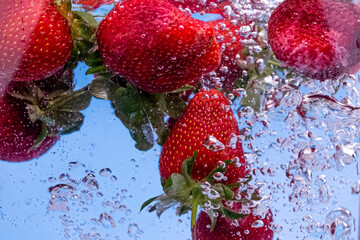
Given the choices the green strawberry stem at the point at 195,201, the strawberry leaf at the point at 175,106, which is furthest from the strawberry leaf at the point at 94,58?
the green strawberry stem at the point at 195,201

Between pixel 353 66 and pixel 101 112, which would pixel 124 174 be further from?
pixel 353 66

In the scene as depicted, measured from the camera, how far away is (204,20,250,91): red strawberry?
776 millimetres

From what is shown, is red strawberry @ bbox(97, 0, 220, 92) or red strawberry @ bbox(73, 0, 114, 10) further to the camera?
red strawberry @ bbox(73, 0, 114, 10)

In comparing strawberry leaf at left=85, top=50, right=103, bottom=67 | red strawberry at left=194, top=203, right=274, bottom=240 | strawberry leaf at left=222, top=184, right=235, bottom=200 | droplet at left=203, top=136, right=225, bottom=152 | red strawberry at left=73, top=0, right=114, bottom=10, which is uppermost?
red strawberry at left=73, top=0, right=114, bottom=10

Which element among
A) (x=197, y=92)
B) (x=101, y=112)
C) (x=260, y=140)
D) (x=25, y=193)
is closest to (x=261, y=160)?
(x=260, y=140)

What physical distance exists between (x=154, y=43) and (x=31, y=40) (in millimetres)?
152

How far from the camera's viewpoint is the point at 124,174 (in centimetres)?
77

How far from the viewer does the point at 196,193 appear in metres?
0.74

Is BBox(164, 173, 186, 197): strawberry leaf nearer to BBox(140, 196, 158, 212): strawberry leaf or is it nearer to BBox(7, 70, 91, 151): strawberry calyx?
BBox(140, 196, 158, 212): strawberry leaf

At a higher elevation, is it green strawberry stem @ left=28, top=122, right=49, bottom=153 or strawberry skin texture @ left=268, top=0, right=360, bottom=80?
strawberry skin texture @ left=268, top=0, right=360, bottom=80

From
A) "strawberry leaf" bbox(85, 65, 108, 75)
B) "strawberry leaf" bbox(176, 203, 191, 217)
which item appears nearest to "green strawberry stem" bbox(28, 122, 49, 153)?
"strawberry leaf" bbox(85, 65, 108, 75)

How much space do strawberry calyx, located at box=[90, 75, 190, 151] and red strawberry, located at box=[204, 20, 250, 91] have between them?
48 millimetres

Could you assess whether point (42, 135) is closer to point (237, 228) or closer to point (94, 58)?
point (94, 58)

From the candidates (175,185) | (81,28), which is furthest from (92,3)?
(175,185)
